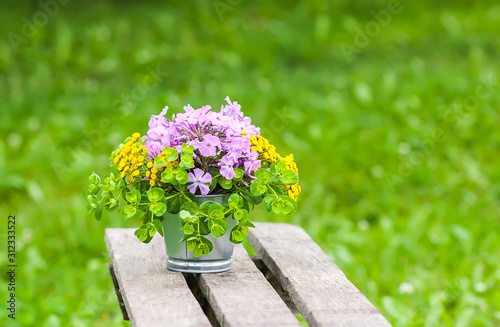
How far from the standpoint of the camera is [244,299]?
1.86m

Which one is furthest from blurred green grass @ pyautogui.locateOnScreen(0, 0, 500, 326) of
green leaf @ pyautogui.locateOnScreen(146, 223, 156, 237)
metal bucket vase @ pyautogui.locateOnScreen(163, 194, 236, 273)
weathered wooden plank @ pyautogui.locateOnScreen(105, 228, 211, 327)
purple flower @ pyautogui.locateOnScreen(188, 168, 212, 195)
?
purple flower @ pyautogui.locateOnScreen(188, 168, 212, 195)

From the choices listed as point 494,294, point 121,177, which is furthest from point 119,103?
point 121,177

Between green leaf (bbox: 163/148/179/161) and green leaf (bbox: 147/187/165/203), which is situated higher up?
green leaf (bbox: 163/148/179/161)

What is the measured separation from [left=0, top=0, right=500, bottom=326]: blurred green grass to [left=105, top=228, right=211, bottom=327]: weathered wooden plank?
1017 millimetres

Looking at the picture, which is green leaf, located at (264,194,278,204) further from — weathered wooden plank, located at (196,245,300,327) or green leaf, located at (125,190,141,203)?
green leaf, located at (125,190,141,203)

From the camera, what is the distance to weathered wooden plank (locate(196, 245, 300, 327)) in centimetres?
172

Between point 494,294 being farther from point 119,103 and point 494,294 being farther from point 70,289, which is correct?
point 119,103

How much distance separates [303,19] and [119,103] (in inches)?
103

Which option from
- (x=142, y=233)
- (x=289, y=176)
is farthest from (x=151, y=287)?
(x=289, y=176)

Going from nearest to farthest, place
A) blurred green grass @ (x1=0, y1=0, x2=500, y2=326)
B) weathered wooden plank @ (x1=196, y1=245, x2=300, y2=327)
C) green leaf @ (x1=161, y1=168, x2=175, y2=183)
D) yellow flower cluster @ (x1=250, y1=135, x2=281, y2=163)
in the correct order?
weathered wooden plank @ (x1=196, y1=245, x2=300, y2=327) < green leaf @ (x1=161, y1=168, x2=175, y2=183) < yellow flower cluster @ (x1=250, y1=135, x2=281, y2=163) < blurred green grass @ (x1=0, y1=0, x2=500, y2=326)

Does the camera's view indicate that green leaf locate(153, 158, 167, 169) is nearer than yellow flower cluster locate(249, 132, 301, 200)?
Yes

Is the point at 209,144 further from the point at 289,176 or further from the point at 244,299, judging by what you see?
the point at 244,299

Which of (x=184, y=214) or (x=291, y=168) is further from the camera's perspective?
(x=291, y=168)

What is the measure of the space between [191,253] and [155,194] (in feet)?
0.78
